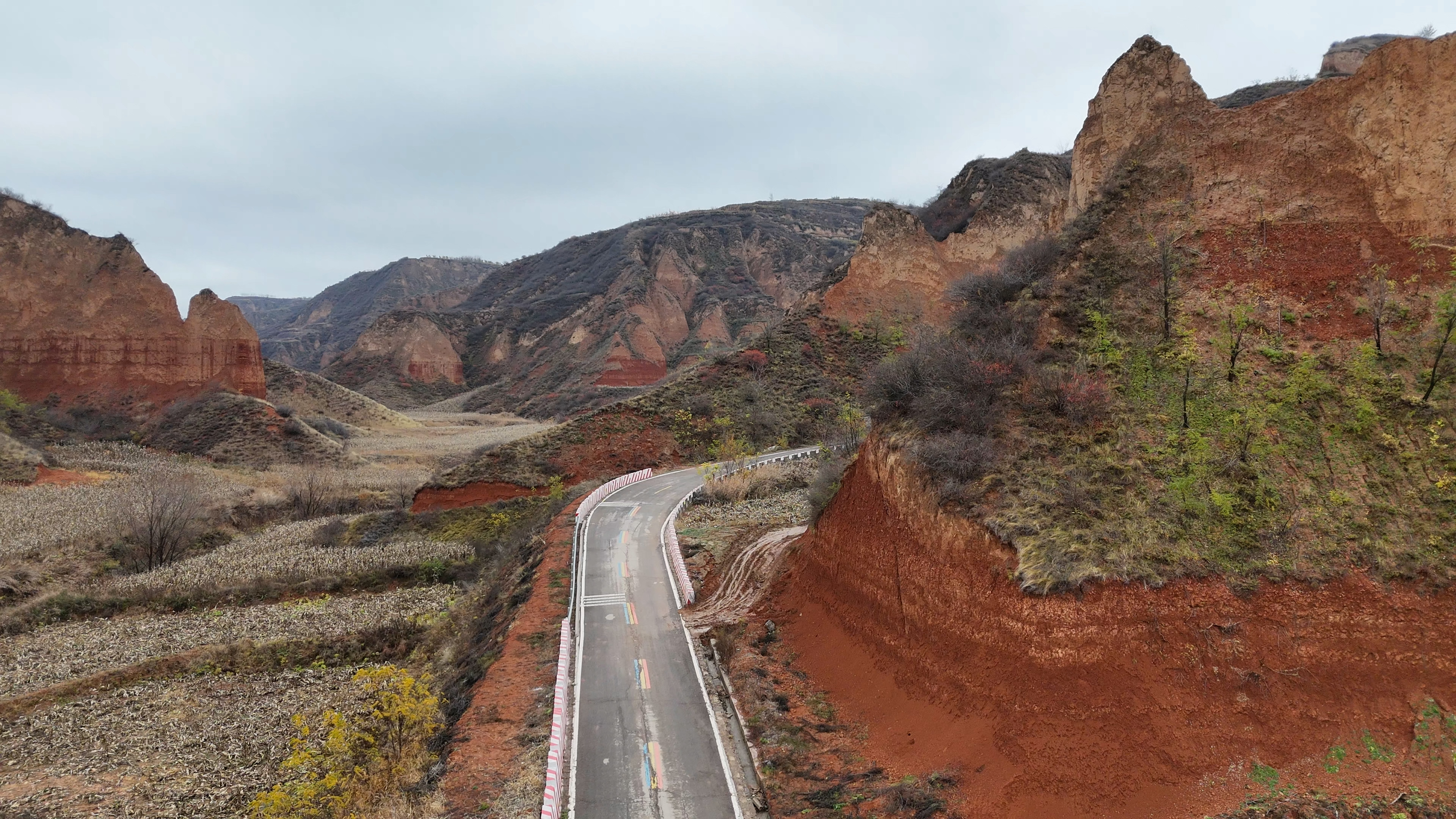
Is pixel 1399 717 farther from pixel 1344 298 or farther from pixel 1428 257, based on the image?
pixel 1428 257

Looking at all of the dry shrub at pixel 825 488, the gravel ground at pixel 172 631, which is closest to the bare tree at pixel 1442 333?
the dry shrub at pixel 825 488

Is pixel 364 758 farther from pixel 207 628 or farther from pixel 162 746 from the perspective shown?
pixel 207 628

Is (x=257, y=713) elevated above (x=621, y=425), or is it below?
below

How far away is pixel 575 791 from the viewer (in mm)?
10312

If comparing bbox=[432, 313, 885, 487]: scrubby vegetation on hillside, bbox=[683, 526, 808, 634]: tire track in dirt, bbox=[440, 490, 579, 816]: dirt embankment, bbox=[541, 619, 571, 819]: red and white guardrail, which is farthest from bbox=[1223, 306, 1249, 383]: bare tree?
bbox=[432, 313, 885, 487]: scrubby vegetation on hillside

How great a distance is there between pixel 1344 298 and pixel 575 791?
1551 centimetres

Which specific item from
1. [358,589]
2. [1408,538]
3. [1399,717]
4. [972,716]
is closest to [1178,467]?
[1408,538]

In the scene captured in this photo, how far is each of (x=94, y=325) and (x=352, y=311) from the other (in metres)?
137

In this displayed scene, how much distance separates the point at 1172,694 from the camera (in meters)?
8.65

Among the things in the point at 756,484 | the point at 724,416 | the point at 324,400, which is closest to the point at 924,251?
the point at 724,416

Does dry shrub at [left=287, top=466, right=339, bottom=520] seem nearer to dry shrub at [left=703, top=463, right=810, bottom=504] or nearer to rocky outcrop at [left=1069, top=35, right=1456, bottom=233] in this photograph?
dry shrub at [left=703, top=463, right=810, bottom=504]

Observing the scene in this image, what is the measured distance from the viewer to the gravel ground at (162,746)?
41.8ft

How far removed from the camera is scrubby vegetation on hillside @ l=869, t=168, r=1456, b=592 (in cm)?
955

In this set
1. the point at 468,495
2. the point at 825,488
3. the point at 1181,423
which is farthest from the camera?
the point at 468,495
